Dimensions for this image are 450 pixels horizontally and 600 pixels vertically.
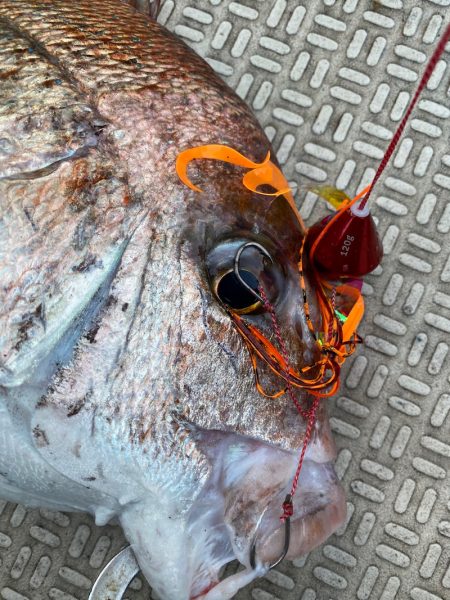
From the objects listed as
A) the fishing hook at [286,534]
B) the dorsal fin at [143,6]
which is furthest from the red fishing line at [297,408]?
the dorsal fin at [143,6]

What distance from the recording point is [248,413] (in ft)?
4.00

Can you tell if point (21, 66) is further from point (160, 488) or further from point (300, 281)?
point (160, 488)

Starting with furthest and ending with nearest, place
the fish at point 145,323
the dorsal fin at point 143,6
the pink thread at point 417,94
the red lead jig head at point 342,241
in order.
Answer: the dorsal fin at point 143,6
the red lead jig head at point 342,241
the fish at point 145,323
the pink thread at point 417,94

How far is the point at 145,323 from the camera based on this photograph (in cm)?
120

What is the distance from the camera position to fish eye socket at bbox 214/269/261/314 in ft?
4.02

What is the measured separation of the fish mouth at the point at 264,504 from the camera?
1238 mm

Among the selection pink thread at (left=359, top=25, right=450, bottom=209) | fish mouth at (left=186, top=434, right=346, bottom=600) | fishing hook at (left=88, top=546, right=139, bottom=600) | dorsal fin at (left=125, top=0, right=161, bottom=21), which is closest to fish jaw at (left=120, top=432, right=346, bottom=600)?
fish mouth at (left=186, top=434, right=346, bottom=600)

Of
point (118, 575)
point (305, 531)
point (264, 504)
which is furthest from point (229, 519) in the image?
point (118, 575)

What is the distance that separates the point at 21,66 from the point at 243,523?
1064 millimetres

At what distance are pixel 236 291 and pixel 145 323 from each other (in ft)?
0.63

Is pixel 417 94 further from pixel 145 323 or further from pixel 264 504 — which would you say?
pixel 264 504

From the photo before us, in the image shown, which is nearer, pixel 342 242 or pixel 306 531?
pixel 306 531

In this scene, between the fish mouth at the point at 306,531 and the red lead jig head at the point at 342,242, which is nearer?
the fish mouth at the point at 306,531

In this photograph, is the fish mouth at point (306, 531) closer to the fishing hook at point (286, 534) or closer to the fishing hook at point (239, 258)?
the fishing hook at point (286, 534)
